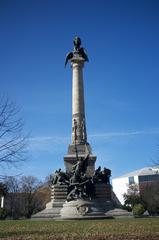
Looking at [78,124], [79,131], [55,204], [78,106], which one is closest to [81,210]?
[55,204]

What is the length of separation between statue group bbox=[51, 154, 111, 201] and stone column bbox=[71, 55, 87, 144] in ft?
19.9

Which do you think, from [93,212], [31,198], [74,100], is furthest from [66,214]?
[31,198]

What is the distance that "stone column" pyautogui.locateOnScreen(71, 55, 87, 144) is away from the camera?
40812 mm

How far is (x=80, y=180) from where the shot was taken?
106 ft

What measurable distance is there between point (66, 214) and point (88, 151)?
1266cm

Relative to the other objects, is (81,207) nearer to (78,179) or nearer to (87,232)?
(78,179)

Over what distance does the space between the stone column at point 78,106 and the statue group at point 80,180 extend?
6.07 meters

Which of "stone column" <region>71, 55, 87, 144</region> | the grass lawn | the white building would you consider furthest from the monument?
the white building

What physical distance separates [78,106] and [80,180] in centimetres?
1210

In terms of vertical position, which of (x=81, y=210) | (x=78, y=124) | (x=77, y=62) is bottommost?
(x=81, y=210)

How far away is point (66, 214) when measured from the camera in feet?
89.1

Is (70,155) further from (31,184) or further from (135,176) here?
(135,176)

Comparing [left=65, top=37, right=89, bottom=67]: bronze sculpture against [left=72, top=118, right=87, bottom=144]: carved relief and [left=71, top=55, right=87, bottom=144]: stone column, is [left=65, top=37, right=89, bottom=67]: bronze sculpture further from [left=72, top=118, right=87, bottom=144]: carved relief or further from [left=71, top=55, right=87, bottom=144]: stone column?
[left=72, top=118, right=87, bottom=144]: carved relief

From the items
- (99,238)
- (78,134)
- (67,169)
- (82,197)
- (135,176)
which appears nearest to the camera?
(99,238)
